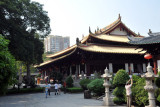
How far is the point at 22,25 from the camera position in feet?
74.9

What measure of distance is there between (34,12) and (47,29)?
3207 millimetres

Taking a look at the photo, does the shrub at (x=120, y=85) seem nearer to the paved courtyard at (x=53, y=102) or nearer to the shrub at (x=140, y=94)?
the shrub at (x=140, y=94)

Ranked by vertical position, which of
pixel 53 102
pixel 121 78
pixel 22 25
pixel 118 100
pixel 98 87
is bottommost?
pixel 53 102

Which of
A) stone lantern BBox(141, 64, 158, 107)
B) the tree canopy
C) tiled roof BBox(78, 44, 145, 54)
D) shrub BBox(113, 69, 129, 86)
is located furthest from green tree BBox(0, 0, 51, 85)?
stone lantern BBox(141, 64, 158, 107)

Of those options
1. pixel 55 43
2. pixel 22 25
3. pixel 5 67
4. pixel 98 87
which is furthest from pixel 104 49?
pixel 55 43

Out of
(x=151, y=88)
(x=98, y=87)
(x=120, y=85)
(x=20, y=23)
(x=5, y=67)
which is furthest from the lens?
(x=20, y=23)

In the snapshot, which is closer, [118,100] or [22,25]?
[118,100]

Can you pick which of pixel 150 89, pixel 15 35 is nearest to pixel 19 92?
pixel 15 35

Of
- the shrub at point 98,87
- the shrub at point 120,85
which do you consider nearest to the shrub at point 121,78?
the shrub at point 120,85

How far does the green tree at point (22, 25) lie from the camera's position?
1919 centimetres

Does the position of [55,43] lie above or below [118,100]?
above

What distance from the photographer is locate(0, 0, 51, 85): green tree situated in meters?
19.2

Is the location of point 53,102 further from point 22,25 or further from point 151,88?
point 22,25

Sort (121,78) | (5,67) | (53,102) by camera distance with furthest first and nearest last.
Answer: (53,102), (121,78), (5,67)
